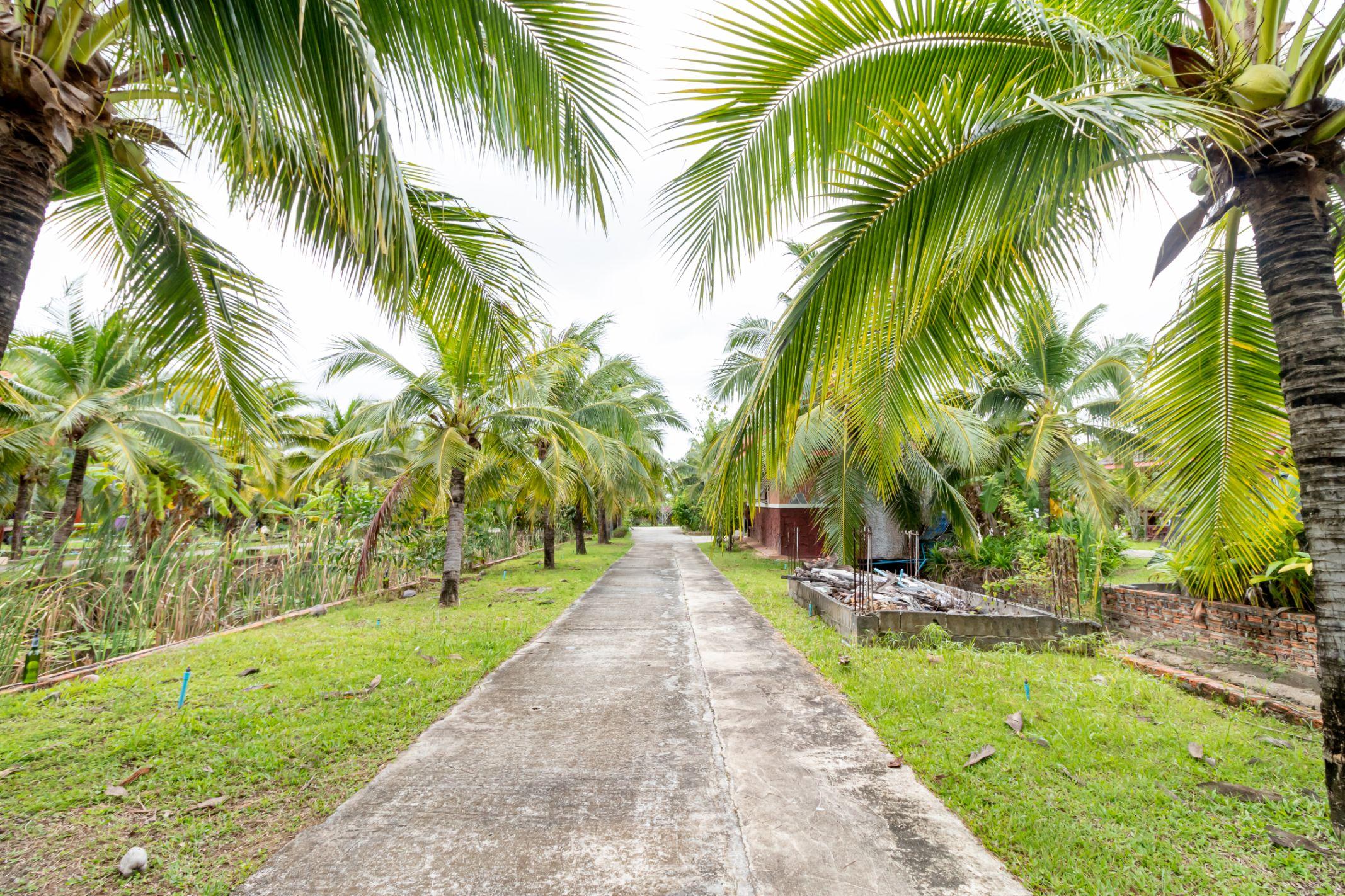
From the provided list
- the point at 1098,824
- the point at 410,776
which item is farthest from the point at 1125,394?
the point at 410,776

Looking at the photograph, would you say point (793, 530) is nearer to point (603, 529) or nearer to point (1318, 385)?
point (603, 529)

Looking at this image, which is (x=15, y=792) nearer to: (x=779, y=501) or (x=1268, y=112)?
(x=1268, y=112)

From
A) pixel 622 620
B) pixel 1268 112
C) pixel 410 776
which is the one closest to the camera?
pixel 1268 112

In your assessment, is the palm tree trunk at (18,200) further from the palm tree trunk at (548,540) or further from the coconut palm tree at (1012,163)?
the palm tree trunk at (548,540)

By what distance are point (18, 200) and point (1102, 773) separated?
228 inches

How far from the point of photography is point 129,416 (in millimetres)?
9094

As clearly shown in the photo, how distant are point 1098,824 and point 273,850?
372 cm

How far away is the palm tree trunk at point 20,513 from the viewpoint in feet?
27.9

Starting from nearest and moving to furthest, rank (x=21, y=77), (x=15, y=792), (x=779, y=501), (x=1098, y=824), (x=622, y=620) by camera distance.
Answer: (x=21, y=77)
(x=1098, y=824)
(x=15, y=792)
(x=622, y=620)
(x=779, y=501)

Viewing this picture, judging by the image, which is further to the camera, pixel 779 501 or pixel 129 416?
pixel 779 501

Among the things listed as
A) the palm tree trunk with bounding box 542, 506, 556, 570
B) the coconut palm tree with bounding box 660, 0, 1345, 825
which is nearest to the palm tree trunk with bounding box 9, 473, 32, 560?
the palm tree trunk with bounding box 542, 506, 556, 570

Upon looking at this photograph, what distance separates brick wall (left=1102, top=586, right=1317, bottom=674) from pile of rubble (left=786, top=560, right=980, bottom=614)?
1559 millimetres

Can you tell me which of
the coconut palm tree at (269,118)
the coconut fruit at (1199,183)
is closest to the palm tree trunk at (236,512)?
the coconut palm tree at (269,118)

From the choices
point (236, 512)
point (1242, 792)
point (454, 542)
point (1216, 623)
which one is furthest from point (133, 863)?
point (236, 512)
